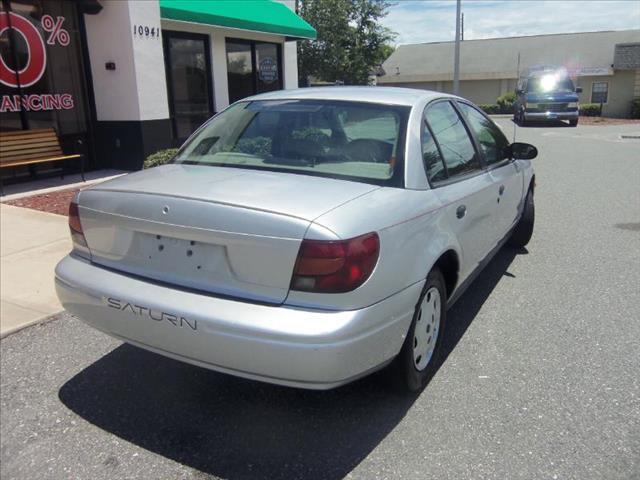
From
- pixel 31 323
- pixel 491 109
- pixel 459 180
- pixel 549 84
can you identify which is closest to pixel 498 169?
pixel 459 180

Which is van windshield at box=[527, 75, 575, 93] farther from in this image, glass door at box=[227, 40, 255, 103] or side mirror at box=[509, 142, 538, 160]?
side mirror at box=[509, 142, 538, 160]

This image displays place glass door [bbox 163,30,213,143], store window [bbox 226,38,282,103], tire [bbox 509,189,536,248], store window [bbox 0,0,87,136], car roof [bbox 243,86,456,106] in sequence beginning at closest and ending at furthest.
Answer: car roof [bbox 243,86,456,106] → tire [bbox 509,189,536,248] → store window [bbox 0,0,87,136] → glass door [bbox 163,30,213,143] → store window [bbox 226,38,282,103]

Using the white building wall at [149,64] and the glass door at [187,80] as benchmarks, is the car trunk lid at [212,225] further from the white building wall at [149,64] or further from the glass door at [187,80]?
the glass door at [187,80]

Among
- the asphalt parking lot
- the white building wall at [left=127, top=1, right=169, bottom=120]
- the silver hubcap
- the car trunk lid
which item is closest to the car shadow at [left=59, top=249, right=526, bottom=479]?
the asphalt parking lot

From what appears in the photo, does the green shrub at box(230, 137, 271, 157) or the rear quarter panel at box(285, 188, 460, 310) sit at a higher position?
the green shrub at box(230, 137, 271, 157)

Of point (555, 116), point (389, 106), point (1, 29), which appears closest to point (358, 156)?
point (389, 106)

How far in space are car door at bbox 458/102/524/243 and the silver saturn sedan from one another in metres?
0.58

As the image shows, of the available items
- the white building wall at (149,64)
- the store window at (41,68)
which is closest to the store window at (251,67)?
the white building wall at (149,64)

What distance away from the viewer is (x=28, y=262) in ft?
18.0

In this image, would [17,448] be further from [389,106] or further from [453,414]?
[389,106]

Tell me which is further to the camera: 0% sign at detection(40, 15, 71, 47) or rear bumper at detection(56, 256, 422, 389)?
0% sign at detection(40, 15, 71, 47)

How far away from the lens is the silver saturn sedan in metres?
2.52

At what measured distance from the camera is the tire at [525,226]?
Result: 5.77 m

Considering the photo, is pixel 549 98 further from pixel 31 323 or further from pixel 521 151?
pixel 31 323
